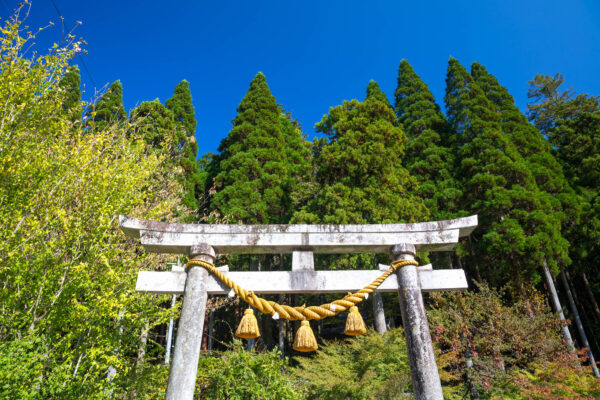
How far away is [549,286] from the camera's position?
10.6 m

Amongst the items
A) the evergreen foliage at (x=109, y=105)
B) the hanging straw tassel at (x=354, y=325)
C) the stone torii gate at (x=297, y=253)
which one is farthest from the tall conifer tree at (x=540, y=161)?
the evergreen foliage at (x=109, y=105)

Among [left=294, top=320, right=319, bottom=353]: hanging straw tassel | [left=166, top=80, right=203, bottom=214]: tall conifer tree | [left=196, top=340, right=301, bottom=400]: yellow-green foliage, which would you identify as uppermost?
[left=166, top=80, right=203, bottom=214]: tall conifer tree

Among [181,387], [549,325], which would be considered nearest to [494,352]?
[549,325]

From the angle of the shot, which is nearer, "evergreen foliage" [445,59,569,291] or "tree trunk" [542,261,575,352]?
"tree trunk" [542,261,575,352]

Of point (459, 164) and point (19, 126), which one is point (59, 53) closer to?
point (19, 126)

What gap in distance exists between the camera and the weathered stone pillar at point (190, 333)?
127 inches

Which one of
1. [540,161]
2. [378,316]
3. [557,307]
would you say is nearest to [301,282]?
[378,316]

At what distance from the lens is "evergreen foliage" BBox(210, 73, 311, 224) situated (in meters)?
13.5

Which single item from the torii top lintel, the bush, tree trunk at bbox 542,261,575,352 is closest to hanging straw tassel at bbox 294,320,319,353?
the torii top lintel

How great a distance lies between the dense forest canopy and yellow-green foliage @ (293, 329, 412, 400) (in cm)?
5

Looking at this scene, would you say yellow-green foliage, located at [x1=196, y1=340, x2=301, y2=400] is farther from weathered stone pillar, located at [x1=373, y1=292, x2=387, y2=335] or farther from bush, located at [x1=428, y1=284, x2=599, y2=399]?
weathered stone pillar, located at [x1=373, y1=292, x2=387, y2=335]

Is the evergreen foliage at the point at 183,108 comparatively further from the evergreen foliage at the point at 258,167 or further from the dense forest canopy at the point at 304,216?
the evergreen foliage at the point at 258,167

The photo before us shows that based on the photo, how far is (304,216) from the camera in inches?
451

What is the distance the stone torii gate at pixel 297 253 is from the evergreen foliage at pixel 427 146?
8.81 meters
